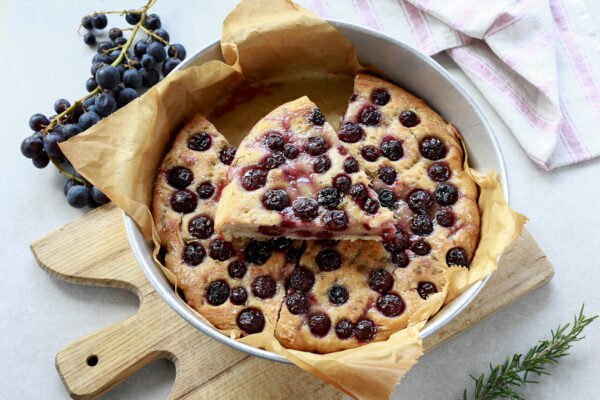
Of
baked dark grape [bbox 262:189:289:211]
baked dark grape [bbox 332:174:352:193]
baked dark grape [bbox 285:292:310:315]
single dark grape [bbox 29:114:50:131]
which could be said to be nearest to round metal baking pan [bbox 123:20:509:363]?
baked dark grape [bbox 285:292:310:315]

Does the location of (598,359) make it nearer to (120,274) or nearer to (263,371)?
(263,371)

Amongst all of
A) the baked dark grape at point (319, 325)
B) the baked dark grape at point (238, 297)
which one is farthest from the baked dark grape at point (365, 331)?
the baked dark grape at point (238, 297)

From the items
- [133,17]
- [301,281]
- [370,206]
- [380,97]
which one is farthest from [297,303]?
[133,17]

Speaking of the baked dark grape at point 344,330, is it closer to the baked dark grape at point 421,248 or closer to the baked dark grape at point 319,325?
the baked dark grape at point 319,325

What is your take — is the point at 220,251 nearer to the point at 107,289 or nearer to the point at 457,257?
the point at 107,289

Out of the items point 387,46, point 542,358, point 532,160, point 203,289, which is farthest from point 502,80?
point 203,289
